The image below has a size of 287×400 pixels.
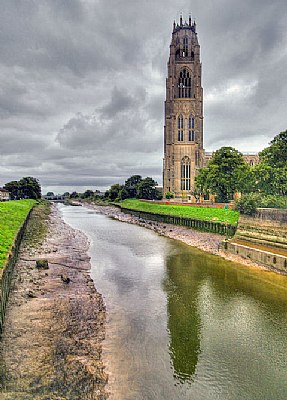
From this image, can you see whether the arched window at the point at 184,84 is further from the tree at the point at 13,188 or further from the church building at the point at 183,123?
the tree at the point at 13,188

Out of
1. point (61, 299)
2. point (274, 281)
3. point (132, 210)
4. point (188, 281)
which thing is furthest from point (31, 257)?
point (132, 210)

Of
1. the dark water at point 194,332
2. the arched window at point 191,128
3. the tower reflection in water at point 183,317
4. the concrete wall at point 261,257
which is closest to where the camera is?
the dark water at point 194,332

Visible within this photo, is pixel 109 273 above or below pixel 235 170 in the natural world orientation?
below

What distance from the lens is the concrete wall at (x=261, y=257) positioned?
63.4ft

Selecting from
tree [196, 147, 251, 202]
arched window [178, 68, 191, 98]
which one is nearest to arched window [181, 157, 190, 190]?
arched window [178, 68, 191, 98]

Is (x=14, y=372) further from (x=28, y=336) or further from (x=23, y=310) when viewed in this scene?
(x=23, y=310)

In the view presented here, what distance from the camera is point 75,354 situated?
874cm

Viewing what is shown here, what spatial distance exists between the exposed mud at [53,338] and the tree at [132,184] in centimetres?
8789

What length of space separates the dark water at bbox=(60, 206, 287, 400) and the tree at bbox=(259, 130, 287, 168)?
62.1 feet

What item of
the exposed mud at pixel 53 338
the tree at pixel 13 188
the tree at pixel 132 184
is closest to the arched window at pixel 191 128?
the tree at pixel 132 184

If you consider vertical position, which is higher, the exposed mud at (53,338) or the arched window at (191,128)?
the arched window at (191,128)

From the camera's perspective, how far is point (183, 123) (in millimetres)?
89375

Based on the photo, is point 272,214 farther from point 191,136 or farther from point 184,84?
point 184,84

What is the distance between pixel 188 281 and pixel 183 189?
72.7 metres
